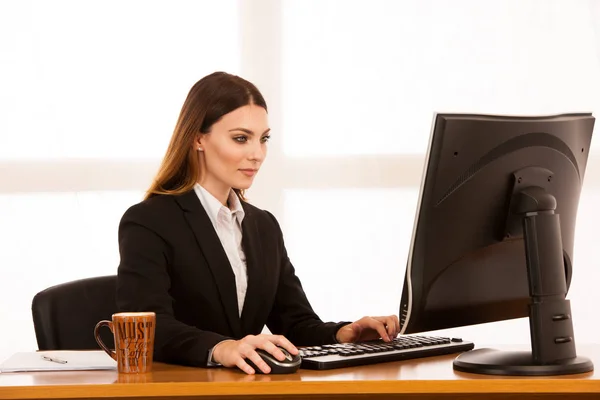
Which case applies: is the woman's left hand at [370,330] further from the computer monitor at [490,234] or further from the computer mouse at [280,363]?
the computer mouse at [280,363]

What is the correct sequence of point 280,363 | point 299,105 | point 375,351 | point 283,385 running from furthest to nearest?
1. point 299,105
2. point 375,351
3. point 280,363
4. point 283,385

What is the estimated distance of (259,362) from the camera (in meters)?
1.65

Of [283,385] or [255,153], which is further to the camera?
[255,153]

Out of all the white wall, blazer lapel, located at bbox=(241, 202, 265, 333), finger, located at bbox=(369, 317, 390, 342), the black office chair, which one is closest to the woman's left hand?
finger, located at bbox=(369, 317, 390, 342)

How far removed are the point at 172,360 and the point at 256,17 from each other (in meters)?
2.51

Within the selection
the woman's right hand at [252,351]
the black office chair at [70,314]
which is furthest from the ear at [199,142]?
the woman's right hand at [252,351]

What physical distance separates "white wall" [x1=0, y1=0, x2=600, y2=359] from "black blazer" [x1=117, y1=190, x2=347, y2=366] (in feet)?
4.74

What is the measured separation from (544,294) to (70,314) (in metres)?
1.37

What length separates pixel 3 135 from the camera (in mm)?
4098

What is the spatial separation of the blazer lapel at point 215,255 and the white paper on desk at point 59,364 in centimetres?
46

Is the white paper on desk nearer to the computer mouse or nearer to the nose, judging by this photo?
the computer mouse

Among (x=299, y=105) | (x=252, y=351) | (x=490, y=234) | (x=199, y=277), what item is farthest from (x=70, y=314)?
(x=299, y=105)

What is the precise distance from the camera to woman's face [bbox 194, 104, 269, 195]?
2539 millimetres

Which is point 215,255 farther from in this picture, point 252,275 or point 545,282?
point 545,282
